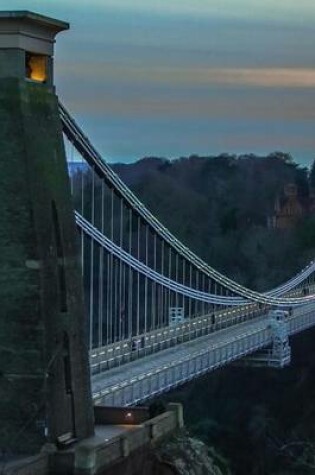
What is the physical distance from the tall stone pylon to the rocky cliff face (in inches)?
62.3

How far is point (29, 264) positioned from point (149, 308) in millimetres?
23497

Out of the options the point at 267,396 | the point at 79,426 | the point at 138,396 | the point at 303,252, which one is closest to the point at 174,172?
the point at 303,252

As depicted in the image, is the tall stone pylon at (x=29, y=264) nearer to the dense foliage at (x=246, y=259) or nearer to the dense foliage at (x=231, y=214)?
the dense foliage at (x=246, y=259)

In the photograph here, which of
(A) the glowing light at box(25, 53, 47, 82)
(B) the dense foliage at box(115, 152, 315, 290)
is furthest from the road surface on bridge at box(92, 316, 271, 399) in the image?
(B) the dense foliage at box(115, 152, 315, 290)

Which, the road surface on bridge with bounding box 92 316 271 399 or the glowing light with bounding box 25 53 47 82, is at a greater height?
the glowing light with bounding box 25 53 47 82

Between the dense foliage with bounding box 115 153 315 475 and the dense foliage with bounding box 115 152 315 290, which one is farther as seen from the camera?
the dense foliage with bounding box 115 152 315 290

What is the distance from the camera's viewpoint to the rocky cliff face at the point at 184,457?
17.4 m

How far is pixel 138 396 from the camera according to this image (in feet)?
77.2

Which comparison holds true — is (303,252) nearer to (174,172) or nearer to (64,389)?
(174,172)

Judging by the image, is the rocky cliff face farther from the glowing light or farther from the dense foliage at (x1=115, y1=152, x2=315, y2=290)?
the dense foliage at (x1=115, y1=152, x2=315, y2=290)

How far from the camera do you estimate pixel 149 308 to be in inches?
1544

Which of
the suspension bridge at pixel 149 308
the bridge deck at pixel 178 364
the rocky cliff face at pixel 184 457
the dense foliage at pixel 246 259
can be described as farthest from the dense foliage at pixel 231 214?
the rocky cliff face at pixel 184 457

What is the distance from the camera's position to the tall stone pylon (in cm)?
1572

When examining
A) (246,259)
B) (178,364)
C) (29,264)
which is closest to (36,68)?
(29,264)
